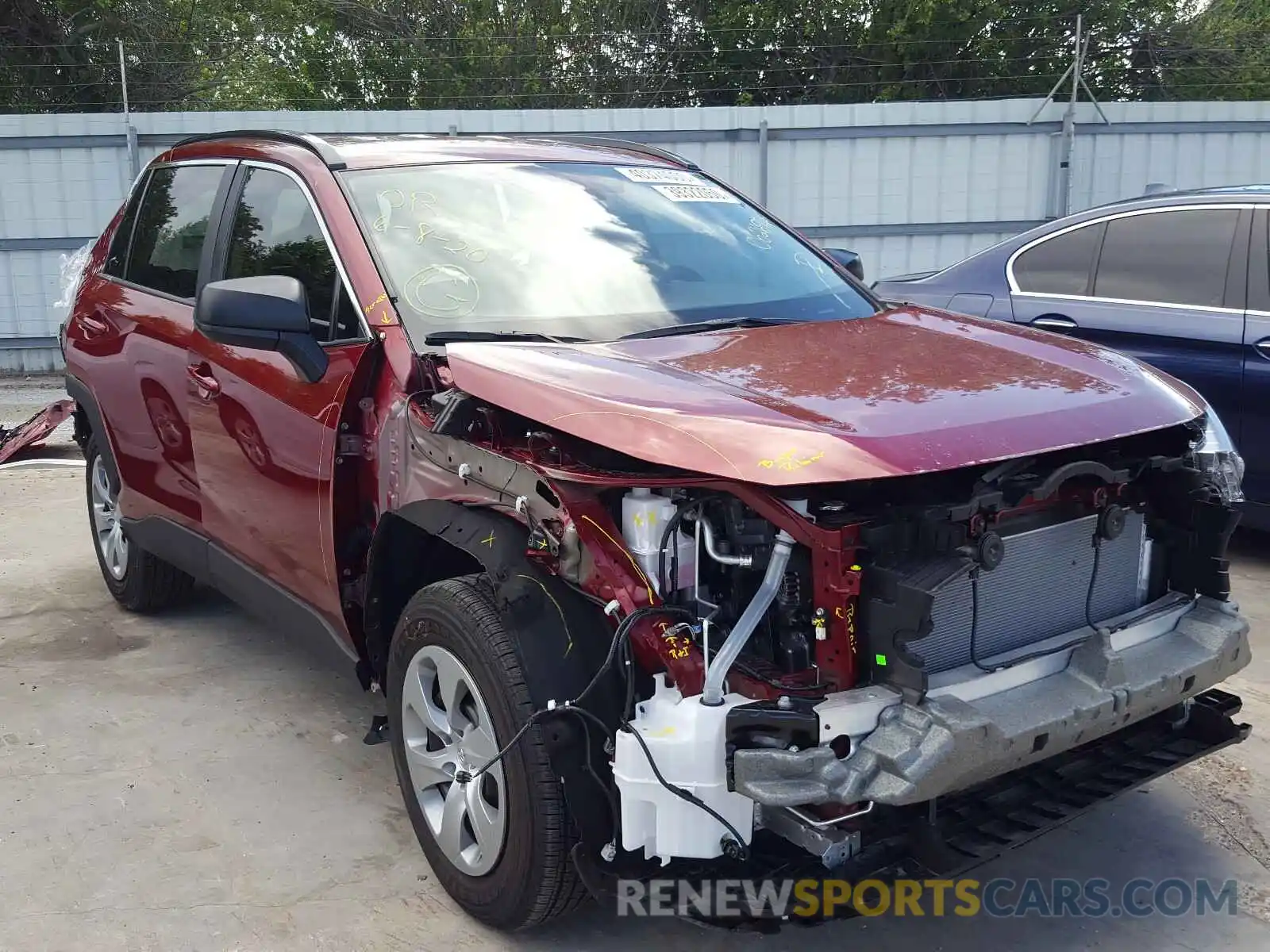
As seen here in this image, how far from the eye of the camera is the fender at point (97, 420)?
191 inches

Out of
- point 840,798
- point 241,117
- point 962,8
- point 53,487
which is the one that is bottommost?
point 53,487

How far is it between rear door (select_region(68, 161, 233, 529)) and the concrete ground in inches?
27.9

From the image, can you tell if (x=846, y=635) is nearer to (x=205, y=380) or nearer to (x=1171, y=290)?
(x=205, y=380)

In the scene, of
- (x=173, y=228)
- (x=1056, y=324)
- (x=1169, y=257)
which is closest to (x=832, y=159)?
(x=1056, y=324)

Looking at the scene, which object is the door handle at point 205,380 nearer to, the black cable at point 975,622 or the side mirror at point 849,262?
the side mirror at point 849,262

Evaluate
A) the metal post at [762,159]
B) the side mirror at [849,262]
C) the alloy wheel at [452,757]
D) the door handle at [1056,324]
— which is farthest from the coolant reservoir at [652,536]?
the metal post at [762,159]

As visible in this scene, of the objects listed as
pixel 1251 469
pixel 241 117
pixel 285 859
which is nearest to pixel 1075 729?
pixel 285 859

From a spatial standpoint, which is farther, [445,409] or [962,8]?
[962,8]

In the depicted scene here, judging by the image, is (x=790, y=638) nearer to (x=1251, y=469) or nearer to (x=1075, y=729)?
(x=1075, y=729)

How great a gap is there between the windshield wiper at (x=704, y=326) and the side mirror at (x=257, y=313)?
87 centimetres

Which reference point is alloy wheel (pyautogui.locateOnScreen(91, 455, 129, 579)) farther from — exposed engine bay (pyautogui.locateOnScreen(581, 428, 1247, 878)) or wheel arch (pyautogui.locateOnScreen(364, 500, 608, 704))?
exposed engine bay (pyautogui.locateOnScreen(581, 428, 1247, 878))

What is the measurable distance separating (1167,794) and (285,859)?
8.31 ft

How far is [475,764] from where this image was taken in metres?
2.79

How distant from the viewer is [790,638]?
8.26 feet
